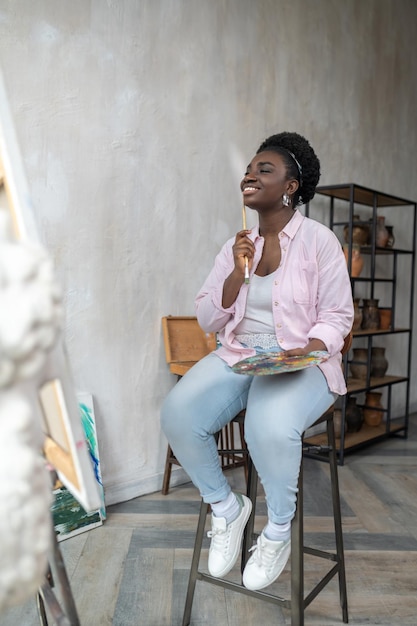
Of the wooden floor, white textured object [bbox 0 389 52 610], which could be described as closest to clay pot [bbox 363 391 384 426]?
the wooden floor

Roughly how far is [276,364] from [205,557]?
1210 mm

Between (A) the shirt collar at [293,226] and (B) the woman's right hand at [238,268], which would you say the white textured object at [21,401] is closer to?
(B) the woman's right hand at [238,268]

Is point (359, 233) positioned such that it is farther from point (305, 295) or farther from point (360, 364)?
point (305, 295)

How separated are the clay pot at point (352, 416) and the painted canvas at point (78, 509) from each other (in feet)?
6.26

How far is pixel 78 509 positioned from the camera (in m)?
2.47

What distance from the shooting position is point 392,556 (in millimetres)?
2322

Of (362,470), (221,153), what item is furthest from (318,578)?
(221,153)

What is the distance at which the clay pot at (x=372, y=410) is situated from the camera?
14.0 ft

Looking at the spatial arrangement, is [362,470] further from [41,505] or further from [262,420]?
[41,505]

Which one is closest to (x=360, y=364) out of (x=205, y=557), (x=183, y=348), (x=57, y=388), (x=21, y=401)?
(x=183, y=348)

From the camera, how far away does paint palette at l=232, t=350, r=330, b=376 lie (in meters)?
1.42

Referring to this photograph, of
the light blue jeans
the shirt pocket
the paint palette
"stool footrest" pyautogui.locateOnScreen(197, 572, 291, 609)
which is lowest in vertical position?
"stool footrest" pyautogui.locateOnScreen(197, 572, 291, 609)

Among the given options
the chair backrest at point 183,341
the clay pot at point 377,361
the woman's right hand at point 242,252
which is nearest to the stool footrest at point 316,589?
the woman's right hand at point 242,252

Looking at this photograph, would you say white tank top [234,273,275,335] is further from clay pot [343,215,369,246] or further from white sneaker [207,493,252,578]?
clay pot [343,215,369,246]
